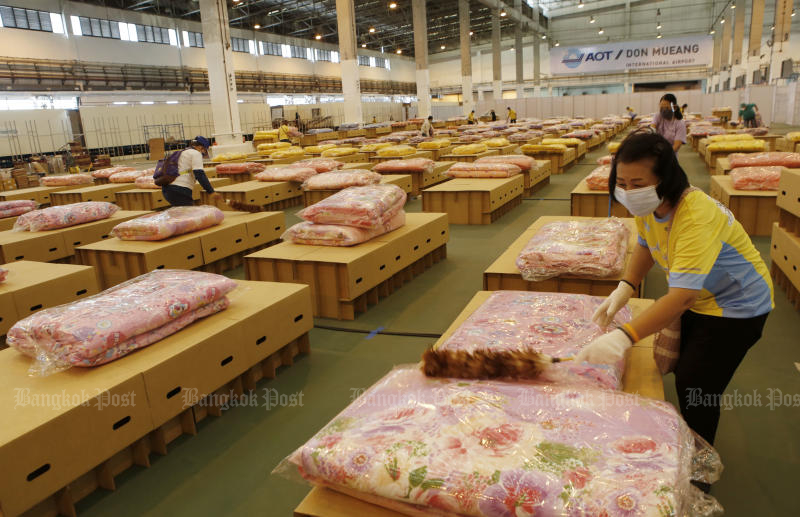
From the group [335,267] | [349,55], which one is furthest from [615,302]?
[349,55]

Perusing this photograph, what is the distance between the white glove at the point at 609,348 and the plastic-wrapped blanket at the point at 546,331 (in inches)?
4.6

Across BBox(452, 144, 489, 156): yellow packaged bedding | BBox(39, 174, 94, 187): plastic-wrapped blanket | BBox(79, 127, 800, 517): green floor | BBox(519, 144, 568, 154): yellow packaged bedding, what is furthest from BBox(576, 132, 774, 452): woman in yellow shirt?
BBox(39, 174, 94, 187): plastic-wrapped blanket

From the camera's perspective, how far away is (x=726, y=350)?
6.76ft

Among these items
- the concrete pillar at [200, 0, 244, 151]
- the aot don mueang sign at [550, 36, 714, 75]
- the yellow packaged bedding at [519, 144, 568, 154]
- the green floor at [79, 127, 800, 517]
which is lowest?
the green floor at [79, 127, 800, 517]

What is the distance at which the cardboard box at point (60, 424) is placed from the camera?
2.22 meters

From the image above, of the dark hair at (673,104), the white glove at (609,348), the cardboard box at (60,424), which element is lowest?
the cardboard box at (60,424)

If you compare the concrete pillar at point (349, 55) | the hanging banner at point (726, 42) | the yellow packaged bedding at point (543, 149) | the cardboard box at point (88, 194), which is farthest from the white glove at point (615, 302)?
the hanging banner at point (726, 42)

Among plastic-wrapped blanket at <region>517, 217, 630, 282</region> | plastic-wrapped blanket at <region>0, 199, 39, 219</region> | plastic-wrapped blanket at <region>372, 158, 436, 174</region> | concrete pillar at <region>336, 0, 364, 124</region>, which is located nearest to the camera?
→ plastic-wrapped blanket at <region>517, 217, 630, 282</region>

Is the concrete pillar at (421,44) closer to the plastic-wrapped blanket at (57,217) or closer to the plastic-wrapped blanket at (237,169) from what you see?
the plastic-wrapped blanket at (237,169)

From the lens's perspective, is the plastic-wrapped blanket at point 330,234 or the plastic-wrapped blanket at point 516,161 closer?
the plastic-wrapped blanket at point 330,234

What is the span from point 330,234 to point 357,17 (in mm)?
35920

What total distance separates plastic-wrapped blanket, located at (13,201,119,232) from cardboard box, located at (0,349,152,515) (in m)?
4.34

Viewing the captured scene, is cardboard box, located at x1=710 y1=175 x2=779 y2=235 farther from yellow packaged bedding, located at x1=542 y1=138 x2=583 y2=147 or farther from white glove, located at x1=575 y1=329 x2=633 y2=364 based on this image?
yellow packaged bedding, located at x1=542 y1=138 x2=583 y2=147

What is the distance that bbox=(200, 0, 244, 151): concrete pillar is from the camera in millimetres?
16828
